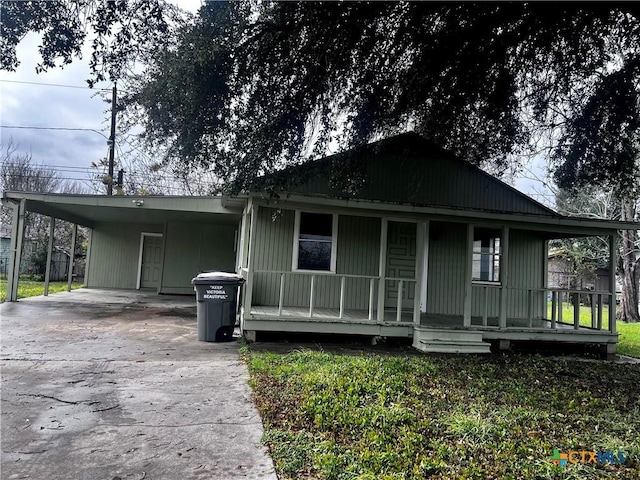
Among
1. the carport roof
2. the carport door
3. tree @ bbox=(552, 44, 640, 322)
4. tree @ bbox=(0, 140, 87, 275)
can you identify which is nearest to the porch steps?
tree @ bbox=(552, 44, 640, 322)

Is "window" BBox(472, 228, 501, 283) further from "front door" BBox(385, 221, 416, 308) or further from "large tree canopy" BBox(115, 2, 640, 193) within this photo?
"large tree canopy" BBox(115, 2, 640, 193)

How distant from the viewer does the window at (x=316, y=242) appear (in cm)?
891

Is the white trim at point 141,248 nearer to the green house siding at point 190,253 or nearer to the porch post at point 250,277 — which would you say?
the green house siding at point 190,253

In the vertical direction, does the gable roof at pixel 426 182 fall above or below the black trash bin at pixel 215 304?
above

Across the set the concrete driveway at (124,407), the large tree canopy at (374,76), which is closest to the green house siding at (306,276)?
the concrete driveway at (124,407)

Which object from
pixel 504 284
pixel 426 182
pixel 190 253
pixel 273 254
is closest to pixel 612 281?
A: pixel 504 284

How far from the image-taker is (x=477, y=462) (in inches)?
117

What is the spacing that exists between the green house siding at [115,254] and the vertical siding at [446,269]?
1054cm

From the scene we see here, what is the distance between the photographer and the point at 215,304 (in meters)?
→ 7.01

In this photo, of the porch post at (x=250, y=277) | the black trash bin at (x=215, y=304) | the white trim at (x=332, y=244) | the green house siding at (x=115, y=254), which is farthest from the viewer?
the green house siding at (x=115, y=254)

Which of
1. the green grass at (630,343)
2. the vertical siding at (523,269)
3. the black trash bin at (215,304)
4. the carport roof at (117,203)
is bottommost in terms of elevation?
the green grass at (630,343)

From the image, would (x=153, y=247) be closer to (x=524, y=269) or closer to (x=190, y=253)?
(x=190, y=253)

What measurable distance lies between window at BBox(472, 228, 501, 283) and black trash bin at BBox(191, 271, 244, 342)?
5.65 metres

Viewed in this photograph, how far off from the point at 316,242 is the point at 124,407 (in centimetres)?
564
